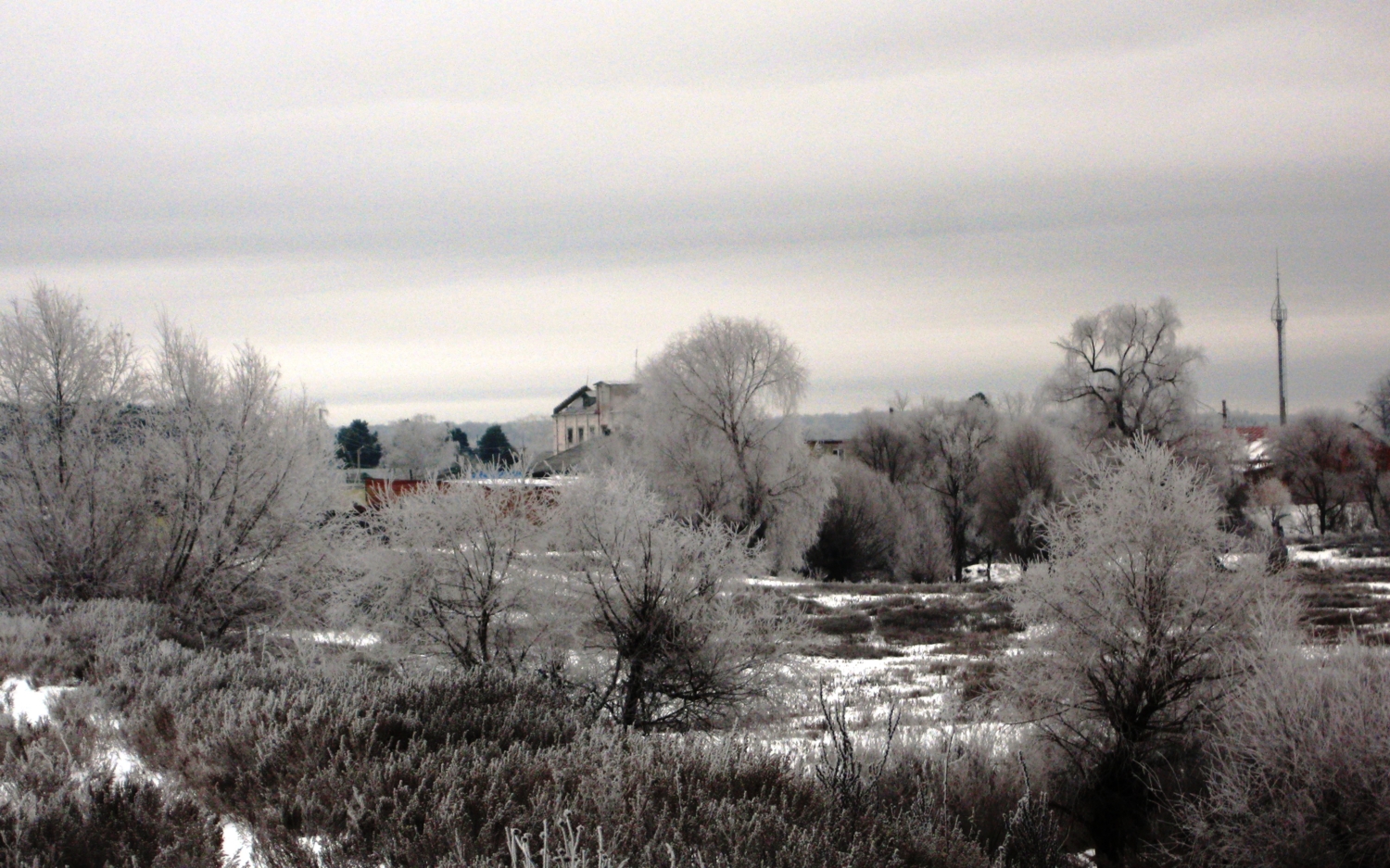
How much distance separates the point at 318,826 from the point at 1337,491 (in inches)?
2815

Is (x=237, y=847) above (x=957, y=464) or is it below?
below

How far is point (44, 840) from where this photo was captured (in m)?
4.67

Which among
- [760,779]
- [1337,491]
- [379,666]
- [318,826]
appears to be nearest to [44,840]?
[318,826]

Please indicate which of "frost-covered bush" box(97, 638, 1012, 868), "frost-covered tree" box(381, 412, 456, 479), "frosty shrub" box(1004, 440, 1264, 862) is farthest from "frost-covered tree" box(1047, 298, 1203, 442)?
"frost-covered tree" box(381, 412, 456, 479)

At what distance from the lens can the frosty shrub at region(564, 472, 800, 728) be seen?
1560 cm

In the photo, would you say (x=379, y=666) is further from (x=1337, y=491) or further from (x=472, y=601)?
(x=1337, y=491)

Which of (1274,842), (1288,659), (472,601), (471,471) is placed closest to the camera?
(1274,842)

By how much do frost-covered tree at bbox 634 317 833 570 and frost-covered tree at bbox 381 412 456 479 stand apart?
212ft

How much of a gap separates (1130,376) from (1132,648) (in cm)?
3668

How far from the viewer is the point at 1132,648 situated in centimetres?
1433

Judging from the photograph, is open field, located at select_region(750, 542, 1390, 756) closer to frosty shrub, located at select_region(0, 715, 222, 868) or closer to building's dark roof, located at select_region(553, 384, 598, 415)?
frosty shrub, located at select_region(0, 715, 222, 868)

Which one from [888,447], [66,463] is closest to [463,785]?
[66,463]

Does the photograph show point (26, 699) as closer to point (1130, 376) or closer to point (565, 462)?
point (565, 462)

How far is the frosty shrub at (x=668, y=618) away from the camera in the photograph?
51.2ft
